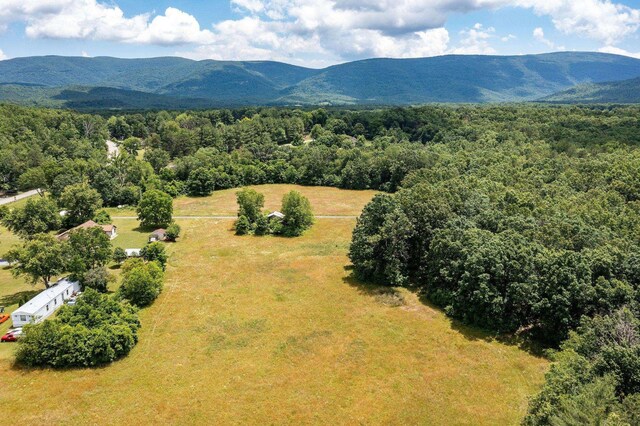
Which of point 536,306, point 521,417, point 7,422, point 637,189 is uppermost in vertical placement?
point 637,189

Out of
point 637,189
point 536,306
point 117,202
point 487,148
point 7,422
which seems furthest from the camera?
point 487,148

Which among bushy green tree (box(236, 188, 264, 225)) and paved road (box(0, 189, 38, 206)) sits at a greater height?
bushy green tree (box(236, 188, 264, 225))

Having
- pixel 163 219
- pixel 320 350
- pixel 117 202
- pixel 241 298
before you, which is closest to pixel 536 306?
pixel 320 350

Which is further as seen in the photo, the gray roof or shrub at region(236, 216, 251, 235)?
shrub at region(236, 216, 251, 235)

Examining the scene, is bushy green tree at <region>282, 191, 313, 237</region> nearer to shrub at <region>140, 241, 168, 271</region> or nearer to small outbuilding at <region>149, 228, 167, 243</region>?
small outbuilding at <region>149, 228, 167, 243</region>

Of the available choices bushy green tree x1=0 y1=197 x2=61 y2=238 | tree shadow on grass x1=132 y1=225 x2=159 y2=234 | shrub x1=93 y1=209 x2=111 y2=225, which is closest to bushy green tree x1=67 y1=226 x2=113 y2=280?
bushy green tree x1=0 y1=197 x2=61 y2=238

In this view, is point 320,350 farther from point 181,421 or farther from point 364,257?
point 364,257

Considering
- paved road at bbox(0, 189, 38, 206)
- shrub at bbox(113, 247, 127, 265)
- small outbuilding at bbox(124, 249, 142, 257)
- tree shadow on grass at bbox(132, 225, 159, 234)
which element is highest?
shrub at bbox(113, 247, 127, 265)
